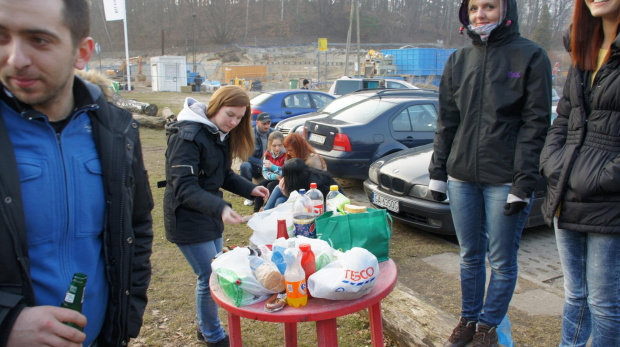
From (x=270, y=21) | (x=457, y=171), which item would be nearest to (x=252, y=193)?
(x=457, y=171)

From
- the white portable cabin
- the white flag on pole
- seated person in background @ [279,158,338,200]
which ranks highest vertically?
the white flag on pole

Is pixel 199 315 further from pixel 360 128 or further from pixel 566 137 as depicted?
pixel 360 128

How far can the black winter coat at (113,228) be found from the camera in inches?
45.3

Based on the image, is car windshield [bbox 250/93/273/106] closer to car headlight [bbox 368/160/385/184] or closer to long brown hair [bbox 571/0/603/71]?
car headlight [bbox 368/160/385/184]

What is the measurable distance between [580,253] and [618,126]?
2.08 ft

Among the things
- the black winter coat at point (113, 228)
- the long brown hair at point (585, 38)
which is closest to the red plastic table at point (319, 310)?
the black winter coat at point (113, 228)

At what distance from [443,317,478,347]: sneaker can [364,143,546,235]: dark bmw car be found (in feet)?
7.08

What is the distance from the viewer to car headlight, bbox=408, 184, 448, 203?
4.73 metres

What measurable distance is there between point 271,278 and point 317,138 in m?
5.17

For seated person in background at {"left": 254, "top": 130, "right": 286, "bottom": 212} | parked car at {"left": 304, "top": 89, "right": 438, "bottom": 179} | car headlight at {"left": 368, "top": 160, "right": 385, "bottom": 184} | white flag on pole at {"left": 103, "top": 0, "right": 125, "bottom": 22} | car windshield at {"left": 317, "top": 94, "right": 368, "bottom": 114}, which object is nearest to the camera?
car headlight at {"left": 368, "top": 160, "right": 385, "bottom": 184}

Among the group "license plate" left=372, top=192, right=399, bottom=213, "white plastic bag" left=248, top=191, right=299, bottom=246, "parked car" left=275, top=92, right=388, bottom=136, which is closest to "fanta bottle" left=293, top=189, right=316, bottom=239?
"white plastic bag" left=248, top=191, right=299, bottom=246

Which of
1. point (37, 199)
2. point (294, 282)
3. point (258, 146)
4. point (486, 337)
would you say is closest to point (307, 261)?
point (294, 282)

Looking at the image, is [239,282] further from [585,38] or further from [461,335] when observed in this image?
[585,38]

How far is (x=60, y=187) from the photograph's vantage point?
1.29m
